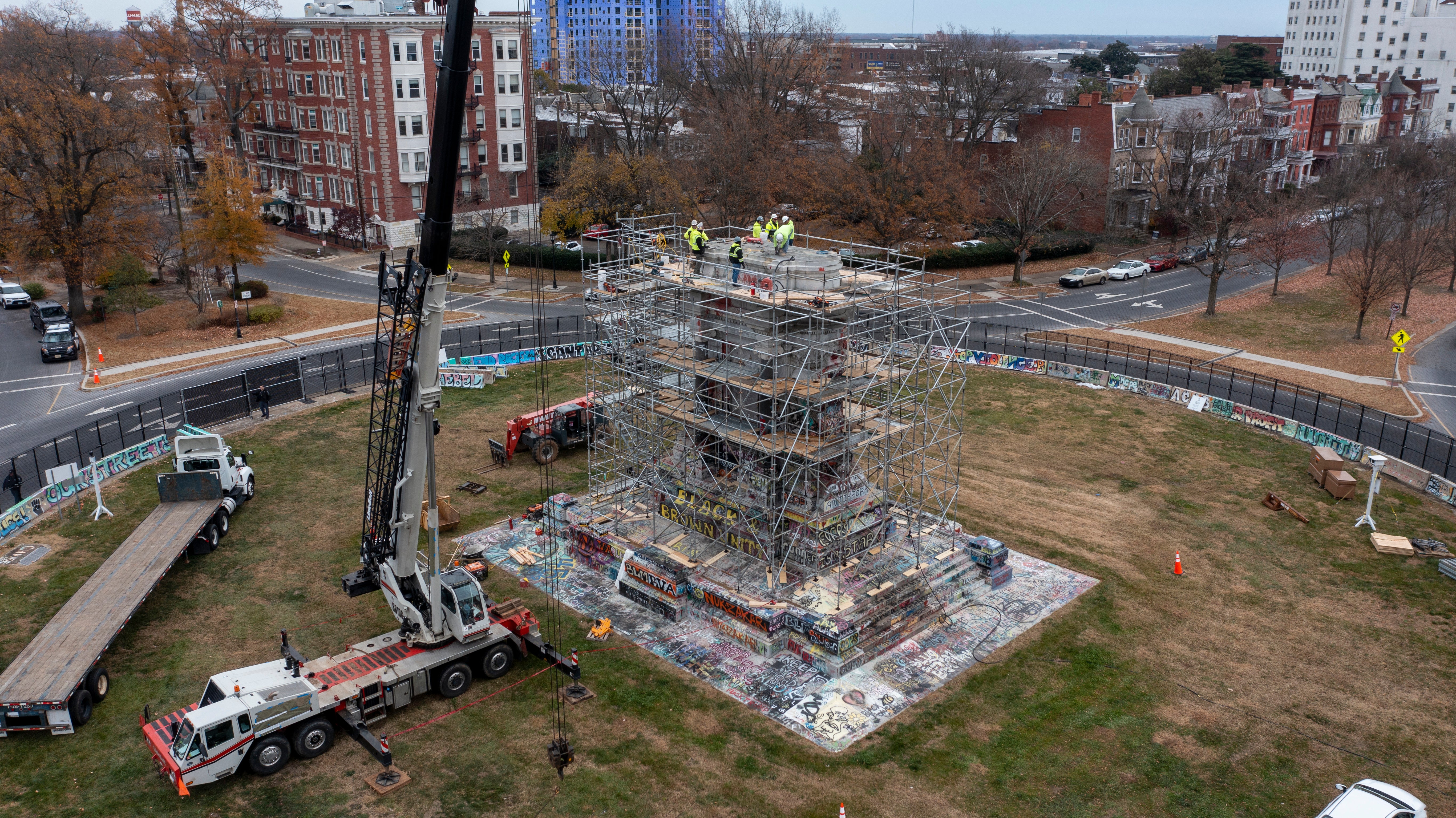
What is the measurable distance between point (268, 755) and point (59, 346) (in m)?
41.7

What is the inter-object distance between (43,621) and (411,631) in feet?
38.8

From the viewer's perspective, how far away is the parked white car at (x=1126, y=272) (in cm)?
7669

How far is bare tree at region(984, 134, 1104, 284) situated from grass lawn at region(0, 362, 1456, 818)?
34.0 m

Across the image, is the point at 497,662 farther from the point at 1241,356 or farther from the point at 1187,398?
the point at 1241,356

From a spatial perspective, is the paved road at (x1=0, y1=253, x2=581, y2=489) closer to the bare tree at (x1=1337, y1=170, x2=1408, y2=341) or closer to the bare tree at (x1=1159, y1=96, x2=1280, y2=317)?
the bare tree at (x1=1159, y1=96, x2=1280, y2=317)

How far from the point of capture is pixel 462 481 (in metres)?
40.2

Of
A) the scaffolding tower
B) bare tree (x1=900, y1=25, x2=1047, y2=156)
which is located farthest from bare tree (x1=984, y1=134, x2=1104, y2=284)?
the scaffolding tower

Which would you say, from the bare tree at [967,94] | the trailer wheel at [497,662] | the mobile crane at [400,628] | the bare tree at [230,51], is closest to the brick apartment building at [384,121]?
the bare tree at [230,51]

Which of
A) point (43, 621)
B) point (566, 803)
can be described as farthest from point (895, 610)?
point (43, 621)

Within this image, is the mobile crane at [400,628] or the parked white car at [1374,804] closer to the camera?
the parked white car at [1374,804]

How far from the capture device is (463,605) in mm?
26625

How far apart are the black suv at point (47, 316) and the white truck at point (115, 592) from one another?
2660 cm

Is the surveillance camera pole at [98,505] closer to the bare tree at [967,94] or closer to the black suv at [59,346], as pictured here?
the black suv at [59,346]

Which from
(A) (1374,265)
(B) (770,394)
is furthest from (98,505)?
(A) (1374,265)
